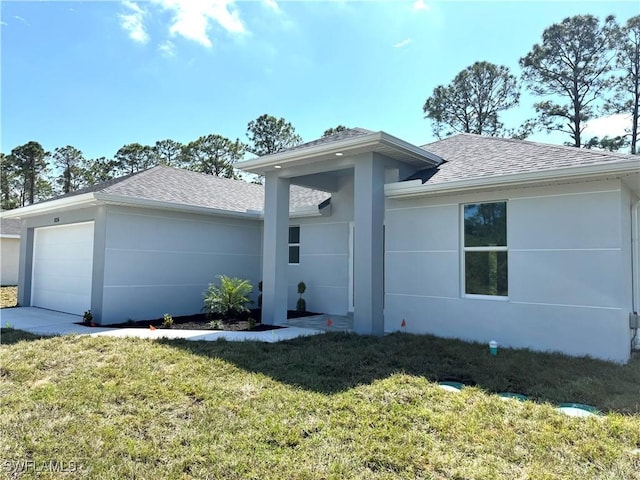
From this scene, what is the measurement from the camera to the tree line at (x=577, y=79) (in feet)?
66.6

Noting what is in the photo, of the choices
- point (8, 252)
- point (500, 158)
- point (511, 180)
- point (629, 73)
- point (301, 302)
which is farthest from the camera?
point (8, 252)

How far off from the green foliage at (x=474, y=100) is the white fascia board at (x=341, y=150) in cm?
1926

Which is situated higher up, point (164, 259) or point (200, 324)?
point (164, 259)

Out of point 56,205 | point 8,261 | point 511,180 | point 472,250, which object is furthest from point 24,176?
point 511,180

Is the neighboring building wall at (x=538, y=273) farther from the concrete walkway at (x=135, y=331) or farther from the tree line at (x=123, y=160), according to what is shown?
the tree line at (x=123, y=160)

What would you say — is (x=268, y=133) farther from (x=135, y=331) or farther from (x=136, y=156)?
(x=135, y=331)

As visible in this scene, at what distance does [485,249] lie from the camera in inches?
300

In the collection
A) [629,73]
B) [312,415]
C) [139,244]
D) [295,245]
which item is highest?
[629,73]

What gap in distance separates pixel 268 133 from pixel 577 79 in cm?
2023

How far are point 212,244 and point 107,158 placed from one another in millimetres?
32777

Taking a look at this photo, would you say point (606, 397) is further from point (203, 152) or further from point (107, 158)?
point (107, 158)

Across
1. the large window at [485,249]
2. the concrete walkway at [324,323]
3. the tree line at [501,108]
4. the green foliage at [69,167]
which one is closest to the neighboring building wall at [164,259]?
the concrete walkway at [324,323]

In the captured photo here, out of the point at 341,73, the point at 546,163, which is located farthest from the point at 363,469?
the point at 341,73

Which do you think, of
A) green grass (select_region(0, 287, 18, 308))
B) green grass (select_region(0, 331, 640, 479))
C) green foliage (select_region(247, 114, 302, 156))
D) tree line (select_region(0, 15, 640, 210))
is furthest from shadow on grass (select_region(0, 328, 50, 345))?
green foliage (select_region(247, 114, 302, 156))
